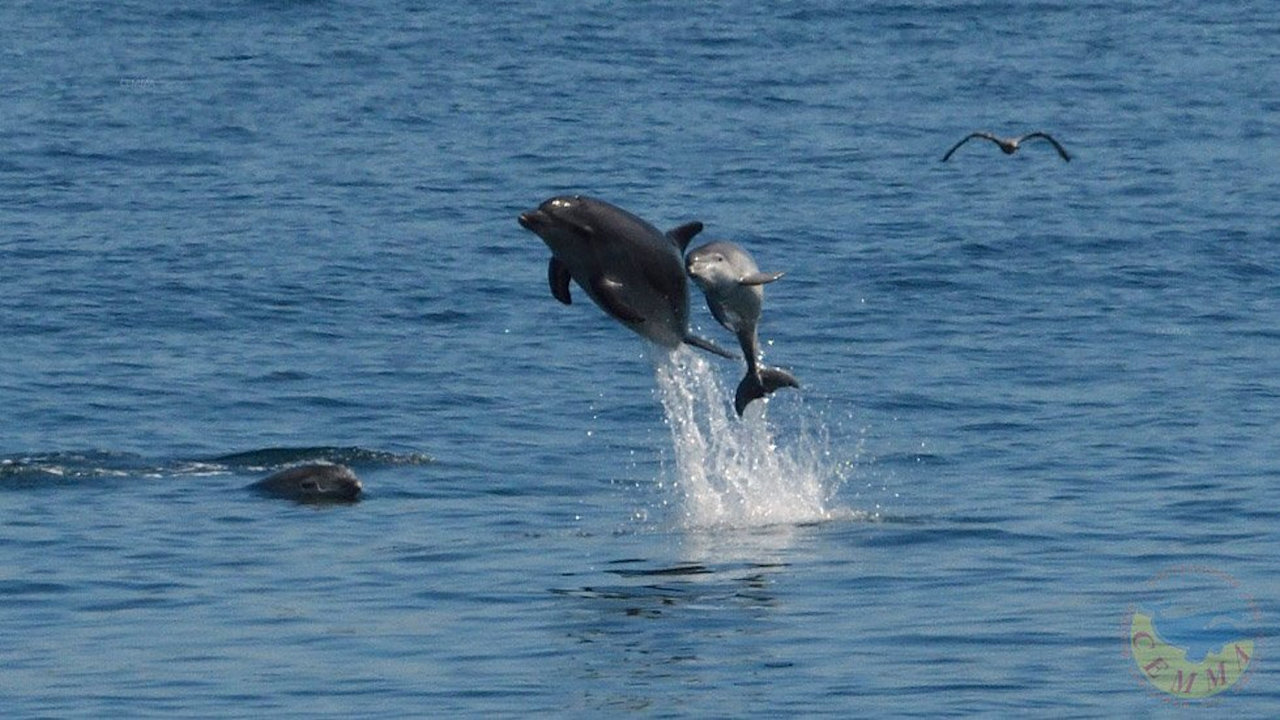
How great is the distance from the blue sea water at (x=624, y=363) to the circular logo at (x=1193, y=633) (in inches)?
6.2

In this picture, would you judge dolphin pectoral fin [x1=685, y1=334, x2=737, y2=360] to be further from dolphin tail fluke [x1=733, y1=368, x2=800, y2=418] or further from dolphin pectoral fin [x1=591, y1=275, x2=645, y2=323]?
dolphin tail fluke [x1=733, y1=368, x2=800, y2=418]

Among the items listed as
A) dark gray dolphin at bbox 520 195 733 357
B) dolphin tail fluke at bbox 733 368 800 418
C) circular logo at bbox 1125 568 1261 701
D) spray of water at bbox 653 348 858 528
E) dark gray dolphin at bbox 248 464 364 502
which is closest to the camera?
circular logo at bbox 1125 568 1261 701

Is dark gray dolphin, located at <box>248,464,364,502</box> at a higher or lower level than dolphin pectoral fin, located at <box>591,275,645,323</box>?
lower

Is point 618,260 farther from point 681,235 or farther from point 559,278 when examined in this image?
point 681,235

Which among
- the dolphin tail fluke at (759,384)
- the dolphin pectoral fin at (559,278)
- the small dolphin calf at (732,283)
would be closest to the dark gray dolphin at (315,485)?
the dolphin tail fluke at (759,384)

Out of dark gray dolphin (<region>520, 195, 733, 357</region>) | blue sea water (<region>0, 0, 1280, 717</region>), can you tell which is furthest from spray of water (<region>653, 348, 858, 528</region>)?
dark gray dolphin (<region>520, 195, 733, 357</region>)

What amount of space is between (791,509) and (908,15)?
4386 cm

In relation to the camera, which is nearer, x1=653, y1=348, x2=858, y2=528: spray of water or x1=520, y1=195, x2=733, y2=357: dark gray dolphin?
x1=520, y1=195, x2=733, y2=357: dark gray dolphin

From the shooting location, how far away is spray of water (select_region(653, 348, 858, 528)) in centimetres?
2758

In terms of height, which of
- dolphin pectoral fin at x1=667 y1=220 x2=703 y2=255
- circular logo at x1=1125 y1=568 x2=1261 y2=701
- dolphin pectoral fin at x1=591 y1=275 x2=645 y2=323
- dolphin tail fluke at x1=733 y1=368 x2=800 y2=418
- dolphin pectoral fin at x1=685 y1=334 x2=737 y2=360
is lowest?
circular logo at x1=1125 y1=568 x2=1261 y2=701

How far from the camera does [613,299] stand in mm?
22141

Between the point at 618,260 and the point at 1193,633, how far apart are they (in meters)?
5.18

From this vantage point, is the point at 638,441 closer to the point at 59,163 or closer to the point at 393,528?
the point at 393,528

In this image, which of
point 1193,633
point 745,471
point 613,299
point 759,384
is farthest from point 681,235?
point 745,471
